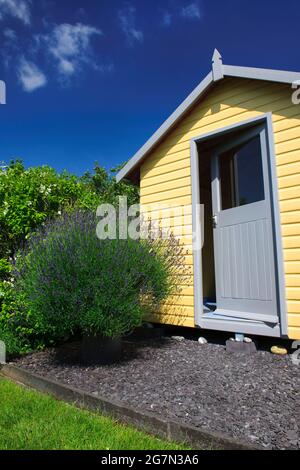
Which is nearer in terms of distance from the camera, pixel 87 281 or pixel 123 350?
pixel 87 281

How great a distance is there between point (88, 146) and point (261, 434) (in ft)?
61.1

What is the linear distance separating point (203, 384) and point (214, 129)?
3736 millimetres

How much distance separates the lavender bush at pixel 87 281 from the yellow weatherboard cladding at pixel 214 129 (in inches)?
58.0

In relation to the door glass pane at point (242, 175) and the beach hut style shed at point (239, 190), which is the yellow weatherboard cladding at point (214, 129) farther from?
the door glass pane at point (242, 175)

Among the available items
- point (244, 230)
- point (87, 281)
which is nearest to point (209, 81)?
point (244, 230)

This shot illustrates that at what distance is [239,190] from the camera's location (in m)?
5.39

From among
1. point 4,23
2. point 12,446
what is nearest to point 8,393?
point 12,446

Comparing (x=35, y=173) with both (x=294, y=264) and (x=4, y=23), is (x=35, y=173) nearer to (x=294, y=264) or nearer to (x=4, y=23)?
(x=4, y=23)

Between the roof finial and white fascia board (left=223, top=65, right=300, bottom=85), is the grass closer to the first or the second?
white fascia board (left=223, top=65, right=300, bottom=85)

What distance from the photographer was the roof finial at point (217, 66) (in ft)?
17.1

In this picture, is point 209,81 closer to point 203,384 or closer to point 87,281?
point 87,281

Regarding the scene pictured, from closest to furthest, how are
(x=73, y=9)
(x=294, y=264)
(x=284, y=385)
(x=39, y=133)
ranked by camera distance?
(x=284, y=385) → (x=294, y=264) → (x=73, y=9) → (x=39, y=133)

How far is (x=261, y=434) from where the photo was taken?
2.56m

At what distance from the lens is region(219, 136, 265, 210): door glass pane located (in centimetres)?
507
